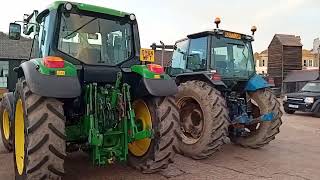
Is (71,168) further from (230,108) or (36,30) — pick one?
(230,108)

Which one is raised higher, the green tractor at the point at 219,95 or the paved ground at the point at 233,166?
the green tractor at the point at 219,95

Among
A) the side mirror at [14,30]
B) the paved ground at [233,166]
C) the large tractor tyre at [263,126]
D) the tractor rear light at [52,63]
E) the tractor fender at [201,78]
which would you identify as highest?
the side mirror at [14,30]

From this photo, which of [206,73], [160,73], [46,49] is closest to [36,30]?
[46,49]

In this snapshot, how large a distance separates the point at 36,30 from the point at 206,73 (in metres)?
3.16

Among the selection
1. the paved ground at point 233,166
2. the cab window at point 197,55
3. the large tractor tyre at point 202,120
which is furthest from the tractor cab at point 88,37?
the cab window at point 197,55

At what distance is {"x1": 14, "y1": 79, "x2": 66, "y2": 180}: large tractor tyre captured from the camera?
3.78 metres

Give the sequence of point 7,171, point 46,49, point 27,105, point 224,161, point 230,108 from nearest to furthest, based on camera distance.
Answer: point 27,105 → point 46,49 → point 7,171 → point 224,161 → point 230,108

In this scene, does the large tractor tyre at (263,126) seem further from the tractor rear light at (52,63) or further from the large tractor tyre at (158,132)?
the tractor rear light at (52,63)

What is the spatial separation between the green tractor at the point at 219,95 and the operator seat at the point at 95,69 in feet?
7.13

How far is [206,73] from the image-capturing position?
6.85 meters

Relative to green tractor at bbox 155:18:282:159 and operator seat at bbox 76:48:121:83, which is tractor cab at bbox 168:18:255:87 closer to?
green tractor at bbox 155:18:282:159

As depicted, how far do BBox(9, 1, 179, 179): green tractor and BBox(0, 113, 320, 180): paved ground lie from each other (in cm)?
35

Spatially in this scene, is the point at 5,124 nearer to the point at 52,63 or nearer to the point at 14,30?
the point at 14,30

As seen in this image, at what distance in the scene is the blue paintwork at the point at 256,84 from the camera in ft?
24.1
